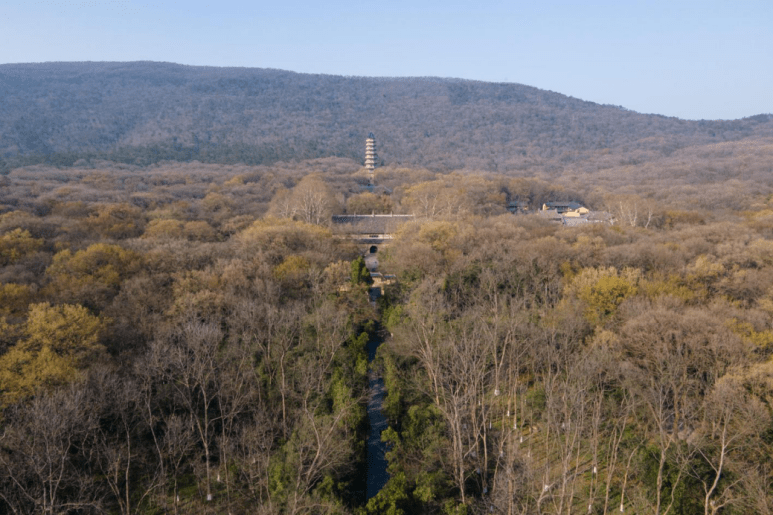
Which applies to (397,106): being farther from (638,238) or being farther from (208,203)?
(638,238)

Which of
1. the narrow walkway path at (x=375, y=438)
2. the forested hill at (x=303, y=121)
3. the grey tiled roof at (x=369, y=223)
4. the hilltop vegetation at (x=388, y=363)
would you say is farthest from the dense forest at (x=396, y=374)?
the forested hill at (x=303, y=121)

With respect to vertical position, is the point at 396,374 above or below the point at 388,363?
below

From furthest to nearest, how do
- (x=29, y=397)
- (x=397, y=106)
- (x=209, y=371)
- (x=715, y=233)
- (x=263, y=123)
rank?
(x=397, y=106)
(x=263, y=123)
(x=715, y=233)
(x=209, y=371)
(x=29, y=397)

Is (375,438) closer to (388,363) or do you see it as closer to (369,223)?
(388,363)

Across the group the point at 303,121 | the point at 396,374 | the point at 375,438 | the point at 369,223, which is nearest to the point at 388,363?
the point at 396,374

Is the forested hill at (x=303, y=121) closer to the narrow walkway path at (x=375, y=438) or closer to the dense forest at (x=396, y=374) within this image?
the dense forest at (x=396, y=374)

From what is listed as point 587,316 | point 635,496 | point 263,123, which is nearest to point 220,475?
point 635,496
